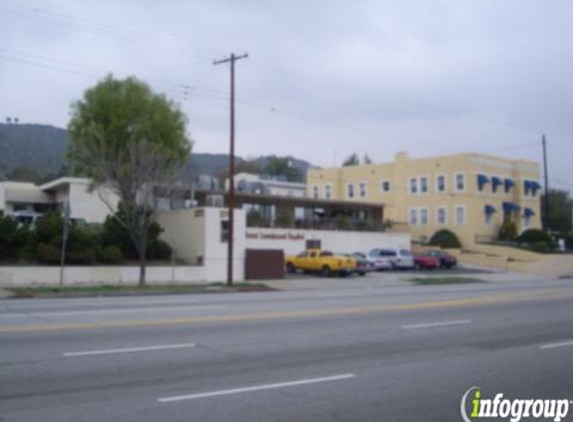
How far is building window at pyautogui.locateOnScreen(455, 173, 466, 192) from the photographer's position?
65188 millimetres

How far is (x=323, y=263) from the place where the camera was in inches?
1706

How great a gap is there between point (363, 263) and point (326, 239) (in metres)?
6.43

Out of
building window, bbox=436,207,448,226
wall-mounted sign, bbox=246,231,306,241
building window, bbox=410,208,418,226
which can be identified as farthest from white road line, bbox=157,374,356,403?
building window, bbox=410,208,418,226

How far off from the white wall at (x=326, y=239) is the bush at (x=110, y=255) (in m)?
11.1

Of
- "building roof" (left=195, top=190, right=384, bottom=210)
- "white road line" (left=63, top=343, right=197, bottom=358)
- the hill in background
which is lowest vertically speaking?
"white road line" (left=63, top=343, right=197, bottom=358)

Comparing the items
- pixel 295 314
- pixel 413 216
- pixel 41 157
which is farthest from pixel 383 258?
pixel 41 157

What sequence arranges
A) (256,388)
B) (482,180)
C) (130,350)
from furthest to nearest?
(482,180) → (130,350) → (256,388)

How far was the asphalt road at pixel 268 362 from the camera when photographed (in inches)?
327

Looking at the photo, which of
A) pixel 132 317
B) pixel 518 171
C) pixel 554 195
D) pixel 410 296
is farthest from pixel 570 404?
pixel 554 195

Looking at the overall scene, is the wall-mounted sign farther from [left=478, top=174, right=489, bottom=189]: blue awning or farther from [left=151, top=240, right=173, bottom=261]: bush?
[left=478, top=174, right=489, bottom=189]: blue awning

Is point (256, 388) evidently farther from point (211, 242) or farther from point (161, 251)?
point (161, 251)

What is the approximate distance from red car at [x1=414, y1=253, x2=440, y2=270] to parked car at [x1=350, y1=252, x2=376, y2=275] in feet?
17.7

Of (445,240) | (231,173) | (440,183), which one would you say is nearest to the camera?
(231,173)

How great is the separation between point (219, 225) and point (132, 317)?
917 inches
